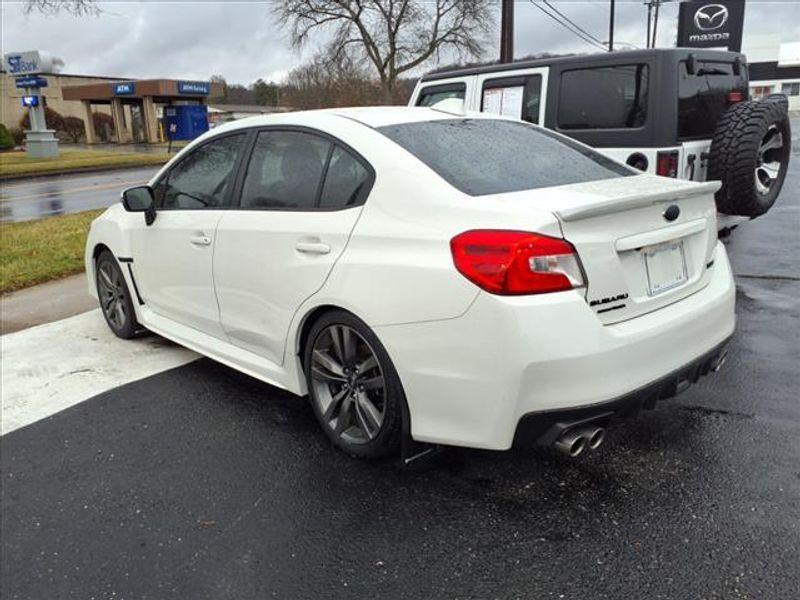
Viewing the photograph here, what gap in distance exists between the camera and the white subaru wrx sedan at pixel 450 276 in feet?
8.40

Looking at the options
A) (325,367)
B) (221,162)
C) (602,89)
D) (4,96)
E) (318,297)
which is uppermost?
(4,96)

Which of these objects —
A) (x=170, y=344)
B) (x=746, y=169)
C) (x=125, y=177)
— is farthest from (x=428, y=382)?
(x=125, y=177)

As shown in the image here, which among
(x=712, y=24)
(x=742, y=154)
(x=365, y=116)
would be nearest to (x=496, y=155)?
(x=365, y=116)

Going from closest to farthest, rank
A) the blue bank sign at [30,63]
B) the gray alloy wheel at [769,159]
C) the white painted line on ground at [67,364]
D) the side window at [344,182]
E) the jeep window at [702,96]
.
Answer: the side window at [344,182]
the white painted line on ground at [67,364]
the jeep window at [702,96]
the gray alloy wheel at [769,159]
the blue bank sign at [30,63]

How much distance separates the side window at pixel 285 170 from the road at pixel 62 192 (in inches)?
441

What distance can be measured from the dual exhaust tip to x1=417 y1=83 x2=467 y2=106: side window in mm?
5401

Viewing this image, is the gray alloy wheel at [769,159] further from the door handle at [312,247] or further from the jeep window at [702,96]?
the door handle at [312,247]

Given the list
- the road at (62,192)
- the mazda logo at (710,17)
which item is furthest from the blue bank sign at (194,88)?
the mazda logo at (710,17)

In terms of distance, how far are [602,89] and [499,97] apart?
1.24 metres

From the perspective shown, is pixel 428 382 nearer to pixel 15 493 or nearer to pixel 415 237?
pixel 415 237

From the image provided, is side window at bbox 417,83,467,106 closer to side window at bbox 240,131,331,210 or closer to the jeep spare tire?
the jeep spare tire

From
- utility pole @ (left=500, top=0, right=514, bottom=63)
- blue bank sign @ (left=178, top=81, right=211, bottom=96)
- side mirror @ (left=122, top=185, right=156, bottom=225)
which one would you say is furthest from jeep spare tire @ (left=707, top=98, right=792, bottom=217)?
blue bank sign @ (left=178, top=81, right=211, bottom=96)

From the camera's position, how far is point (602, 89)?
6.02m

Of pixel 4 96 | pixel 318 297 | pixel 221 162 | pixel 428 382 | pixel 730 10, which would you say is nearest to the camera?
pixel 428 382
